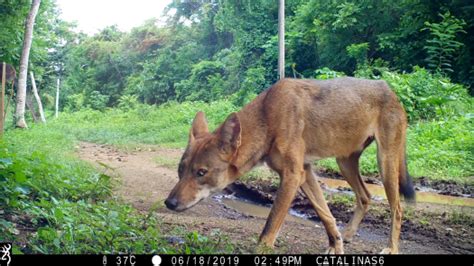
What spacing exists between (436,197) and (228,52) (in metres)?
25.8

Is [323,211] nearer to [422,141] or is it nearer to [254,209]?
[254,209]

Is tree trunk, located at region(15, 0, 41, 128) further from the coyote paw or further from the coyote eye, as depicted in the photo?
the coyote paw

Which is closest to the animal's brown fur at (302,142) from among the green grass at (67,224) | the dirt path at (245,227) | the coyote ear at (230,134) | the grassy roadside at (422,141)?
the coyote ear at (230,134)

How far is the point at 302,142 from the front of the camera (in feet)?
16.7

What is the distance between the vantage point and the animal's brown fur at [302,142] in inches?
187

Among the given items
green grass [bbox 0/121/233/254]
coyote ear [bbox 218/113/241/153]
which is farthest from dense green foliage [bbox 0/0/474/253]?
coyote ear [bbox 218/113/241/153]

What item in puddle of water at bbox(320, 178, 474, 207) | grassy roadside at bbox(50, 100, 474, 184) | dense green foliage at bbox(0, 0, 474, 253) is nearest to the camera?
dense green foliage at bbox(0, 0, 474, 253)

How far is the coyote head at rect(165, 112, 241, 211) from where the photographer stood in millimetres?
4592

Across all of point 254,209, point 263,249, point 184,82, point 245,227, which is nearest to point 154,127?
point 184,82

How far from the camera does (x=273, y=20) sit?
29125mm

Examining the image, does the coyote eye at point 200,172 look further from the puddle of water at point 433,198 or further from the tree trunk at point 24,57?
the tree trunk at point 24,57

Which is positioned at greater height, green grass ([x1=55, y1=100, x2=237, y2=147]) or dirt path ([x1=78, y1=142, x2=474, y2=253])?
dirt path ([x1=78, y1=142, x2=474, y2=253])

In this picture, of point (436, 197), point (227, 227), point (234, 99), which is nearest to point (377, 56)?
point (234, 99)

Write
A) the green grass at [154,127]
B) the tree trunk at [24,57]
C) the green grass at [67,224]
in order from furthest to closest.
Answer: the tree trunk at [24,57] < the green grass at [154,127] < the green grass at [67,224]
